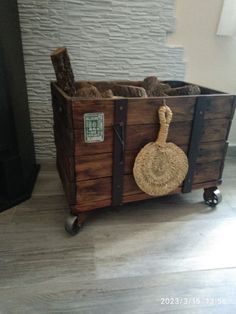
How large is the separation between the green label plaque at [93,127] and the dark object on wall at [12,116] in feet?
1.18

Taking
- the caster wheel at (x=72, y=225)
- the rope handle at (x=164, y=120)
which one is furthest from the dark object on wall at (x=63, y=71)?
the caster wheel at (x=72, y=225)

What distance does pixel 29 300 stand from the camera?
22.5 inches

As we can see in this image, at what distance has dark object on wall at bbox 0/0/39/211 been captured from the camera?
0.83 m

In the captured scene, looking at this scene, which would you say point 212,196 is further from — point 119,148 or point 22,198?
point 22,198

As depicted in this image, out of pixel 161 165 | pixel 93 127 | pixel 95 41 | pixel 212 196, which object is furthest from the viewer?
pixel 95 41

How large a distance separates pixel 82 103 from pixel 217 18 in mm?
956

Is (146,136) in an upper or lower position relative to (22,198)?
upper

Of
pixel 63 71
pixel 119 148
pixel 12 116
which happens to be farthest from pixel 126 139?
pixel 12 116

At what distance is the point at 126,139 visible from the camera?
734 mm

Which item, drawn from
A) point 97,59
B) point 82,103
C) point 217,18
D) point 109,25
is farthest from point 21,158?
point 217,18

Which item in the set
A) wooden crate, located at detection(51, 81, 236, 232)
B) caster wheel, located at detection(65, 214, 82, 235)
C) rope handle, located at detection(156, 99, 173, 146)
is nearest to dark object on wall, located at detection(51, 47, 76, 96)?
wooden crate, located at detection(51, 81, 236, 232)

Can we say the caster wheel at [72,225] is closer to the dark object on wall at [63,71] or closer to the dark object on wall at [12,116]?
the dark object on wall at [12,116]

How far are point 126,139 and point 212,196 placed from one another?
1.47ft

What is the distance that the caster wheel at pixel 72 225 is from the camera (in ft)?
2.51
